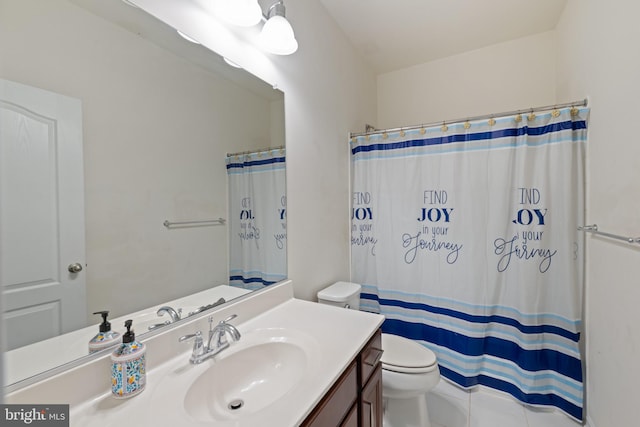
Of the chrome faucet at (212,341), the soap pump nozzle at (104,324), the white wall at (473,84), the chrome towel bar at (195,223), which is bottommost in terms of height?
the chrome faucet at (212,341)

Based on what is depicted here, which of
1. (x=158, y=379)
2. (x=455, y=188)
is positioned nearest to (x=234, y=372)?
(x=158, y=379)

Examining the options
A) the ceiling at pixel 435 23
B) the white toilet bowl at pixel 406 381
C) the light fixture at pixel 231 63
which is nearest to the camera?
the light fixture at pixel 231 63

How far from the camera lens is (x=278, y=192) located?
143 cm

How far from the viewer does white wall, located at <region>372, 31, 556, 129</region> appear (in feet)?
7.15

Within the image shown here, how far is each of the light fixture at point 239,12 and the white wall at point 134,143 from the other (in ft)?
0.74

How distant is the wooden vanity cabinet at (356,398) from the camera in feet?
2.53

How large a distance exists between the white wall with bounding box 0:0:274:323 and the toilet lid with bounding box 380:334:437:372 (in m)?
0.98

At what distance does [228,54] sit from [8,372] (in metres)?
1.19

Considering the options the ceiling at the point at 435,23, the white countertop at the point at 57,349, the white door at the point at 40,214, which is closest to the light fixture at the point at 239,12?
the white door at the point at 40,214

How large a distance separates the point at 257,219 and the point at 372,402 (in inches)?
36.5

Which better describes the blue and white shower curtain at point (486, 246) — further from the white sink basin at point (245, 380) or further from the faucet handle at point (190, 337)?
the faucet handle at point (190, 337)

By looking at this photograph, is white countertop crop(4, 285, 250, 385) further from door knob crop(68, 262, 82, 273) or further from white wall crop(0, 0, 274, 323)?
door knob crop(68, 262, 82, 273)

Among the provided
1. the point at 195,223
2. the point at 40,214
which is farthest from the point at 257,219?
the point at 40,214

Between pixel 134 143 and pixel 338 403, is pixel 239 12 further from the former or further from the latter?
pixel 338 403
